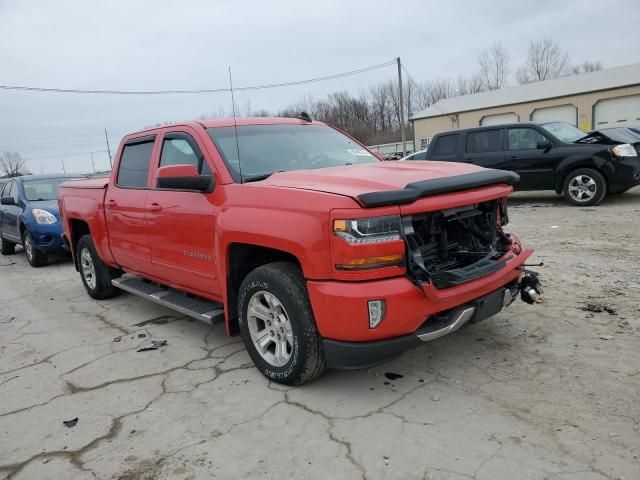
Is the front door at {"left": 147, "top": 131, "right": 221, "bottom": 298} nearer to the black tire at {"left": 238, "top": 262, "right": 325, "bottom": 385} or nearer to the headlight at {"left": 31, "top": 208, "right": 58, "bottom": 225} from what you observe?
the black tire at {"left": 238, "top": 262, "right": 325, "bottom": 385}

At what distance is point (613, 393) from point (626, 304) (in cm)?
171

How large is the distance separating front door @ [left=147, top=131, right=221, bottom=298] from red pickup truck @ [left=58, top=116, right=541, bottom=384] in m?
0.02

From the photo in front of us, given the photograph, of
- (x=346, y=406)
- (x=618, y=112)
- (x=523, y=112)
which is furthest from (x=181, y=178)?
(x=523, y=112)

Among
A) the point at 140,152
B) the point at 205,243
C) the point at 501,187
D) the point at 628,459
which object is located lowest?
the point at 628,459

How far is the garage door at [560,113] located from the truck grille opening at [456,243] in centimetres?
3192

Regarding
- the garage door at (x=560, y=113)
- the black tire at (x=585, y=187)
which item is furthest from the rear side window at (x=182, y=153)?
the garage door at (x=560, y=113)

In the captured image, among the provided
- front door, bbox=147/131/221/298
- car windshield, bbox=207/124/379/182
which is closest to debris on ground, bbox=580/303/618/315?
car windshield, bbox=207/124/379/182

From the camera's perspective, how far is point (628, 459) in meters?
2.39

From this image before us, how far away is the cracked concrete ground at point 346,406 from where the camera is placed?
2549 millimetres

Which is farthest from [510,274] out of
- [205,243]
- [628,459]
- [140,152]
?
[140,152]

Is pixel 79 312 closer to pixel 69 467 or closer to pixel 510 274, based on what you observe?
pixel 69 467

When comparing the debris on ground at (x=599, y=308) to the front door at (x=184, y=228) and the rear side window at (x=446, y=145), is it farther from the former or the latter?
the rear side window at (x=446, y=145)

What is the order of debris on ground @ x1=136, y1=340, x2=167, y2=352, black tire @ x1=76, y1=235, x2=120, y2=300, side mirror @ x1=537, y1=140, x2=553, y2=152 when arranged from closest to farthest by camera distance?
debris on ground @ x1=136, y1=340, x2=167, y2=352
black tire @ x1=76, y1=235, x2=120, y2=300
side mirror @ x1=537, y1=140, x2=553, y2=152

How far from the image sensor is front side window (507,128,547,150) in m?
10.2
